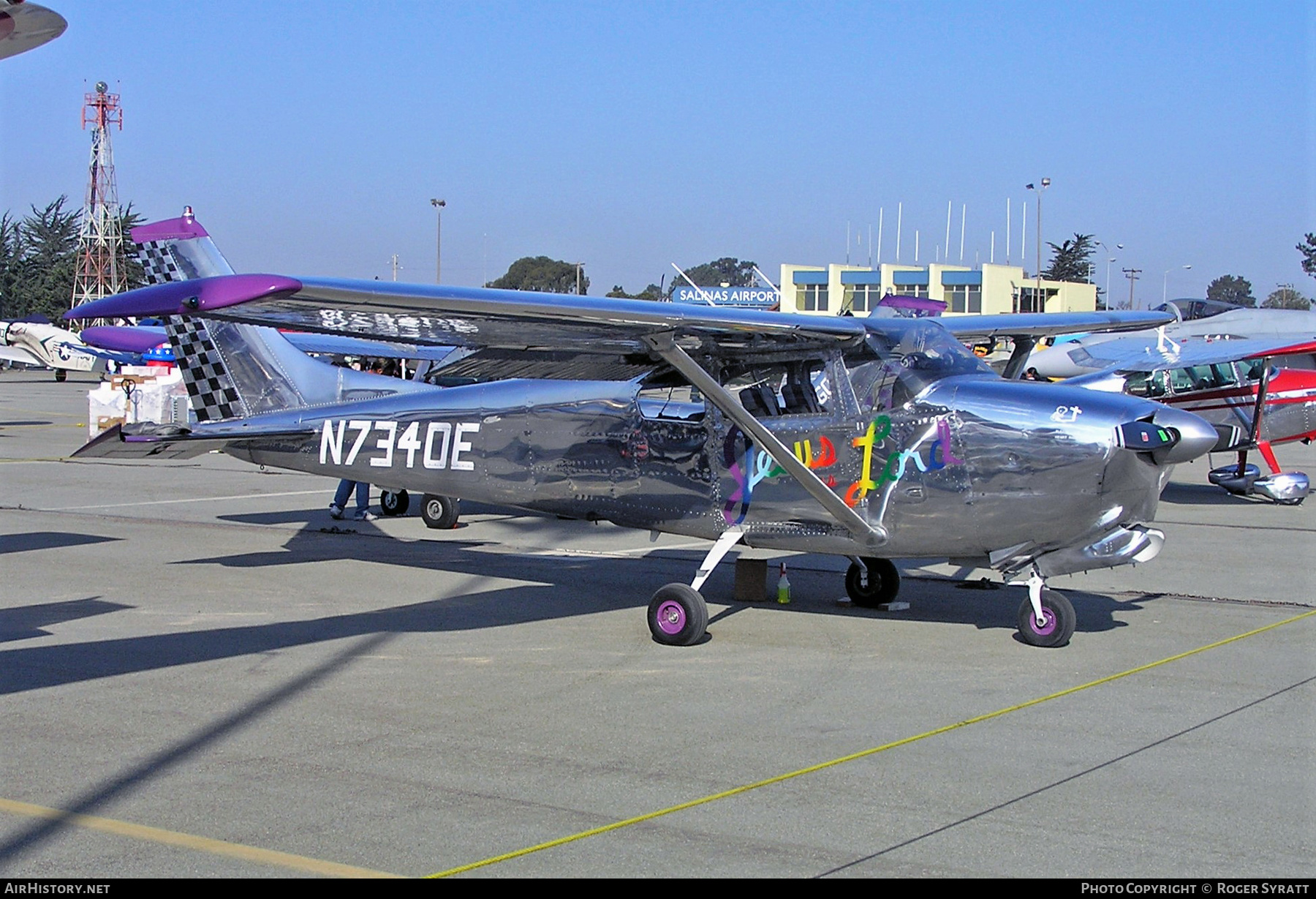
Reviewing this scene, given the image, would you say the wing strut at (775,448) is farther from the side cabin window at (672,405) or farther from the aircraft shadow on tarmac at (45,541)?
the aircraft shadow on tarmac at (45,541)

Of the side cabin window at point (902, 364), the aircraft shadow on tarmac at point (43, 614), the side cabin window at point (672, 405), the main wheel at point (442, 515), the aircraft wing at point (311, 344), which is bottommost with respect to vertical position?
the aircraft shadow on tarmac at point (43, 614)

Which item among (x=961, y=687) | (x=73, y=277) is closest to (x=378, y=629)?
(x=961, y=687)

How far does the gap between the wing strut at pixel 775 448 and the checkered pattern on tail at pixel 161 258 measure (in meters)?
5.58

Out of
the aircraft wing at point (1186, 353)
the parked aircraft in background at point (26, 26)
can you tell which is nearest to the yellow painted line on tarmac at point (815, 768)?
the parked aircraft in background at point (26, 26)

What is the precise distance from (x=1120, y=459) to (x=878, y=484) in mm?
1578

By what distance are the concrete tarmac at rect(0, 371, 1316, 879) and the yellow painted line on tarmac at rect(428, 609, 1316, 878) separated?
0.9 inches

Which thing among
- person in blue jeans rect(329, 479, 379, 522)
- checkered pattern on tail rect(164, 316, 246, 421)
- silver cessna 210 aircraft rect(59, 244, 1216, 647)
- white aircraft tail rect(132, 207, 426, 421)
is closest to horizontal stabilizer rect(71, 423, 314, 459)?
silver cessna 210 aircraft rect(59, 244, 1216, 647)

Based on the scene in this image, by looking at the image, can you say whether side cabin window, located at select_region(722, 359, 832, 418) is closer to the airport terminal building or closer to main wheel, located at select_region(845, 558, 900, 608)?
main wheel, located at select_region(845, 558, 900, 608)

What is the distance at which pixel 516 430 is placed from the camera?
10086 millimetres

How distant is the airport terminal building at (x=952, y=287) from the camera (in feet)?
247

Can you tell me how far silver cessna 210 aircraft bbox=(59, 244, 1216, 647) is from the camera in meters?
7.85

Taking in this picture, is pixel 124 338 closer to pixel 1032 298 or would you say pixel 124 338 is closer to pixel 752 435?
pixel 752 435

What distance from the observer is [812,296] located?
83500mm

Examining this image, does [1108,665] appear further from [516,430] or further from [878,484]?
[516,430]
